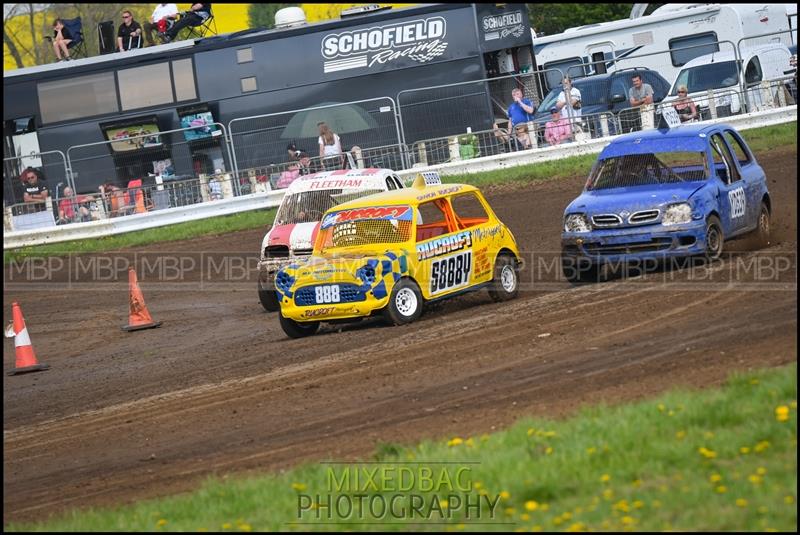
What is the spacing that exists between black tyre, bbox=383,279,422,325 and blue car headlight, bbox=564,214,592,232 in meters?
2.19

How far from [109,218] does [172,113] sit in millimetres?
3434

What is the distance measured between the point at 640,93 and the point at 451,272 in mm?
11938

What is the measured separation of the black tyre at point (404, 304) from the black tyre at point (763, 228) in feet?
15.9

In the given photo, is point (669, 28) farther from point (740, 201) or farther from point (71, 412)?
Result: point (71, 412)

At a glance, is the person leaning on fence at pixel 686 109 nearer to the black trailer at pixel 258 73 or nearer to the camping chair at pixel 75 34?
the black trailer at pixel 258 73

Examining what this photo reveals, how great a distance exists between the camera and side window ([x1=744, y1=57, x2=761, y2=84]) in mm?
25297

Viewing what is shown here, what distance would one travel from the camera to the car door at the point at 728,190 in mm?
14281

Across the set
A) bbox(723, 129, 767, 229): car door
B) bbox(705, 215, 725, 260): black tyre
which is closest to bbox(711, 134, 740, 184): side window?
bbox(723, 129, 767, 229): car door

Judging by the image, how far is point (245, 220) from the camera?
79.7 feet

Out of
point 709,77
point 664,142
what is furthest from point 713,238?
point 709,77

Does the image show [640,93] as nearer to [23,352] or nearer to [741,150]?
[741,150]

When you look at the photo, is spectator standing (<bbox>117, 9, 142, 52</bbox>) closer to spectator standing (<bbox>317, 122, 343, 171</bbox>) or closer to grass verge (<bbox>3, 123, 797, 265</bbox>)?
grass verge (<bbox>3, 123, 797, 265</bbox>)

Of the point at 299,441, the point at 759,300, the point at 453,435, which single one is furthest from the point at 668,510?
the point at 759,300

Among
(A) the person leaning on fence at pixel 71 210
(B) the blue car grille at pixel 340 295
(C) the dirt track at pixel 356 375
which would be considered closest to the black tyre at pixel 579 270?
(C) the dirt track at pixel 356 375
